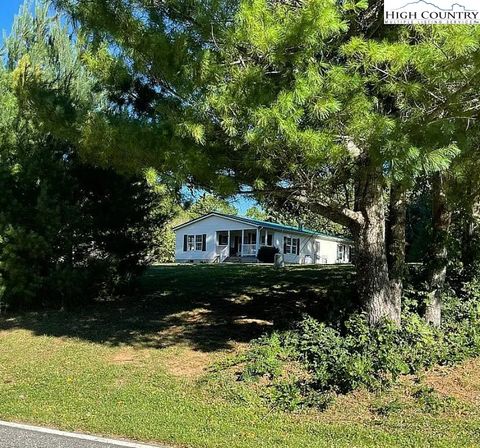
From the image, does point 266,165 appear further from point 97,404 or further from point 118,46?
point 97,404

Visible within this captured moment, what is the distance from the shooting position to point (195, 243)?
131 feet

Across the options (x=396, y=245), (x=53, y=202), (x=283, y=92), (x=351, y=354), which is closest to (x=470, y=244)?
(x=396, y=245)

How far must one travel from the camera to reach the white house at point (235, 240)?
122 ft

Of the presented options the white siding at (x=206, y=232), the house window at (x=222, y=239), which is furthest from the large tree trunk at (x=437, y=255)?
the house window at (x=222, y=239)

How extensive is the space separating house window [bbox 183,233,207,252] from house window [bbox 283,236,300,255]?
5.65m

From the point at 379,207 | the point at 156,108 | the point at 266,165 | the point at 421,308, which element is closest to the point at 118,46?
the point at 156,108

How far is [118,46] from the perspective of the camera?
7062 mm

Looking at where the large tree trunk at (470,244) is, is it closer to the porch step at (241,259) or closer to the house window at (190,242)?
the porch step at (241,259)

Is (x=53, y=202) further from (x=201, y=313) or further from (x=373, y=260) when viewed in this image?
(x=373, y=260)

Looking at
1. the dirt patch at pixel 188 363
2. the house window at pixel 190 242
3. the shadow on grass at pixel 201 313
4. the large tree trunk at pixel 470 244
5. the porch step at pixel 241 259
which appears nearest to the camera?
the dirt patch at pixel 188 363

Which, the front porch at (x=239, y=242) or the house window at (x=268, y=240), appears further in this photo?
the house window at (x=268, y=240)

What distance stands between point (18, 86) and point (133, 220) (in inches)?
174

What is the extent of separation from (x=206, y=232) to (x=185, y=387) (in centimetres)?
3243

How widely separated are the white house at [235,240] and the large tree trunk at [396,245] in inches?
1046
